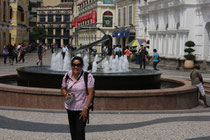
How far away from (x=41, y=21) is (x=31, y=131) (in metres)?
113

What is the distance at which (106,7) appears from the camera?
56.9 m

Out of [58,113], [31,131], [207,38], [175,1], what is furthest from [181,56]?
[31,131]

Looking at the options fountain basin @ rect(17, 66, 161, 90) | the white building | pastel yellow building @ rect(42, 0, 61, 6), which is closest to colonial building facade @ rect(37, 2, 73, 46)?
pastel yellow building @ rect(42, 0, 61, 6)

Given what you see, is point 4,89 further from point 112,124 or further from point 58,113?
point 112,124

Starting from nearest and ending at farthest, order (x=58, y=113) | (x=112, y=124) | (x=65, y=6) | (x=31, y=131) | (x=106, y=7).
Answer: (x=31, y=131), (x=112, y=124), (x=58, y=113), (x=106, y=7), (x=65, y=6)

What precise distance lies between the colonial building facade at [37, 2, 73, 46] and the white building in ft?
256

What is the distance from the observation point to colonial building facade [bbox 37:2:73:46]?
372ft

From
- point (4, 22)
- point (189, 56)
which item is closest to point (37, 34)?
point (4, 22)

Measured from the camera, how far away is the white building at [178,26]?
2655 centimetres

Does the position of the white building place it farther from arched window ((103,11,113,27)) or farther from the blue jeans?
the blue jeans

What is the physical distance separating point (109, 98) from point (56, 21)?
354 feet

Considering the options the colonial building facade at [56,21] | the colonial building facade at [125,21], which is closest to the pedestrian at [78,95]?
the colonial building facade at [125,21]

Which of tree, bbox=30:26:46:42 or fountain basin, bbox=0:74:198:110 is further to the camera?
tree, bbox=30:26:46:42

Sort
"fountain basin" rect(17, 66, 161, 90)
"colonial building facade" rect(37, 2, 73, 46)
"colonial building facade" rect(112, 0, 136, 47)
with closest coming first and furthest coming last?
"fountain basin" rect(17, 66, 161, 90)
"colonial building facade" rect(112, 0, 136, 47)
"colonial building facade" rect(37, 2, 73, 46)
